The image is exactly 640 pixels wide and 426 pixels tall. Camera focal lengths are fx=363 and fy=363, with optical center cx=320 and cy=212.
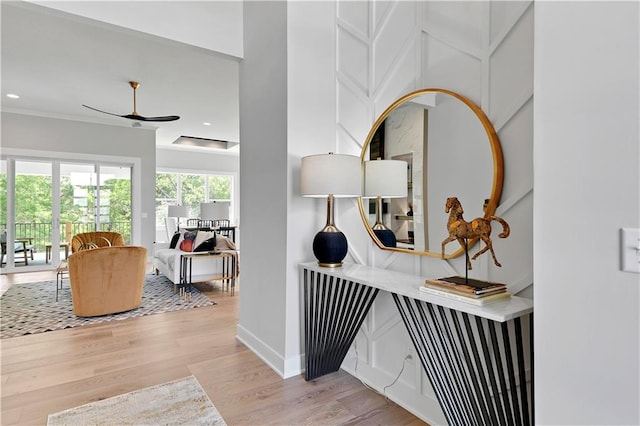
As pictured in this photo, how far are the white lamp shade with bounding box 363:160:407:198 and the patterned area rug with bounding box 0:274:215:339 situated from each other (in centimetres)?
297

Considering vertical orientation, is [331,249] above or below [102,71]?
below

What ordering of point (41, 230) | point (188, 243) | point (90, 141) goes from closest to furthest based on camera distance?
point (188, 243) → point (41, 230) → point (90, 141)

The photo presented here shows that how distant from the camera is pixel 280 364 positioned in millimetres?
2578

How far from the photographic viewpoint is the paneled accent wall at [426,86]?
158 centimetres

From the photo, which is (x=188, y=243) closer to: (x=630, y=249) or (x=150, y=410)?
(x=150, y=410)

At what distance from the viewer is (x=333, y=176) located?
2.19 metres

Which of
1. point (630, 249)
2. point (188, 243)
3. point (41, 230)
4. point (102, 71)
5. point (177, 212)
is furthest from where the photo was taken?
point (177, 212)

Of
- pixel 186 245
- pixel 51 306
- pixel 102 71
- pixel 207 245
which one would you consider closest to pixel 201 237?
pixel 207 245

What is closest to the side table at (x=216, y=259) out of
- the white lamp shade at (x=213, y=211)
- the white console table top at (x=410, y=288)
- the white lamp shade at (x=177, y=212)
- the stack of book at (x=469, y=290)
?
the white lamp shade at (x=213, y=211)

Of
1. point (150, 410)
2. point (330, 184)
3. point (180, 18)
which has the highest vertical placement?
point (180, 18)

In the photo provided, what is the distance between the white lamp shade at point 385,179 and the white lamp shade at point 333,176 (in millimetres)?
150

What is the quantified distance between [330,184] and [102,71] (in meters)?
4.00

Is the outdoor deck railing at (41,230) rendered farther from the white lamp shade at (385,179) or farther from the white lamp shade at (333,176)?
the white lamp shade at (385,179)

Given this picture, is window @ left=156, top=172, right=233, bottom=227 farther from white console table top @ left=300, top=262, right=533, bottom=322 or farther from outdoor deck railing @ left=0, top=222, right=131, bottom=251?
white console table top @ left=300, top=262, right=533, bottom=322
